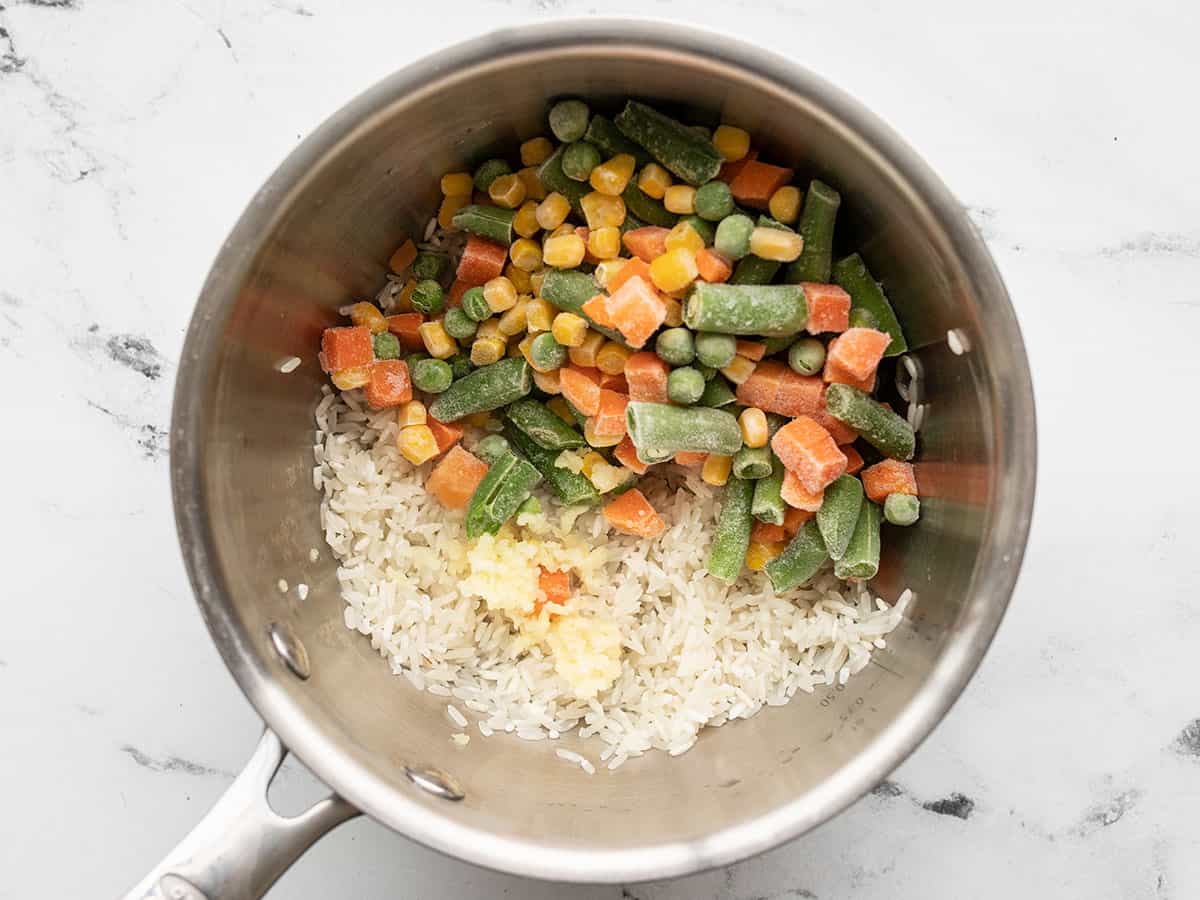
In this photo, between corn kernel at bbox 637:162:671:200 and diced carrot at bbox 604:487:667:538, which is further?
diced carrot at bbox 604:487:667:538

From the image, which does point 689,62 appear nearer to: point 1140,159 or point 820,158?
point 820,158

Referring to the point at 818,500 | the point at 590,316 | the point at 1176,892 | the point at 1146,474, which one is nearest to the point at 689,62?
the point at 590,316

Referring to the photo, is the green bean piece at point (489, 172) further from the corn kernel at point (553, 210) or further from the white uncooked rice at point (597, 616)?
the white uncooked rice at point (597, 616)

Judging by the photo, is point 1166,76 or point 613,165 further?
point 1166,76

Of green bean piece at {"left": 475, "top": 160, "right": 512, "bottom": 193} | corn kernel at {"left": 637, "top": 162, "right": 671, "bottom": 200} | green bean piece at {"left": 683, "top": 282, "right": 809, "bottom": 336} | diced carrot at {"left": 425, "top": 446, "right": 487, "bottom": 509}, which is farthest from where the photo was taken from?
diced carrot at {"left": 425, "top": 446, "right": 487, "bottom": 509}

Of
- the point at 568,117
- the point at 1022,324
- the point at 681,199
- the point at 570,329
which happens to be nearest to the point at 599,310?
the point at 570,329

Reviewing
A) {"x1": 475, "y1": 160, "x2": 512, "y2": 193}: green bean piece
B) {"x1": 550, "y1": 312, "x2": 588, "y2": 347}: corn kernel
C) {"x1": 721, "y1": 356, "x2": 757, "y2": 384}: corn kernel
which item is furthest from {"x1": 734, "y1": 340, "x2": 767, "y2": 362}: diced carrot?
{"x1": 475, "y1": 160, "x2": 512, "y2": 193}: green bean piece

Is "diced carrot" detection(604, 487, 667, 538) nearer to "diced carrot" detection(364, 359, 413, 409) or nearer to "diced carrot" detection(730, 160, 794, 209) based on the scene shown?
"diced carrot" detection(364, 359, 413, 409)
